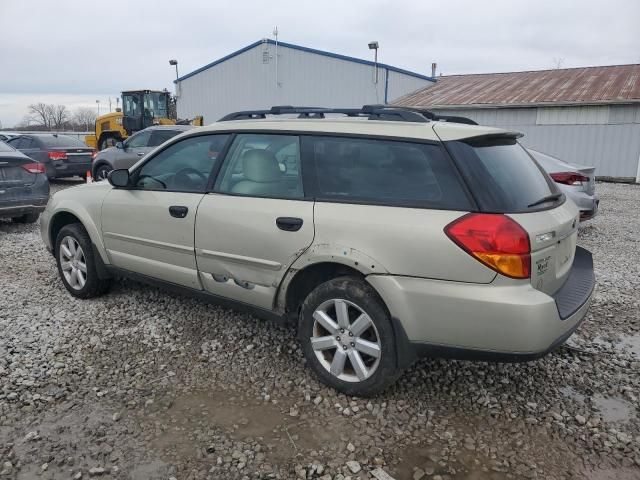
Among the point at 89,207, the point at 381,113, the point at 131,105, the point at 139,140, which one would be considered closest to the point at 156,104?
the point at 131,105

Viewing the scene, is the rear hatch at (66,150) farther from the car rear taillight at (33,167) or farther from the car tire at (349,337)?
the car tire at (349,337)

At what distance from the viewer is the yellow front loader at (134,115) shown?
20772mm

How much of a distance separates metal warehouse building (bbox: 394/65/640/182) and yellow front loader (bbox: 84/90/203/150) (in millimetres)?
10670

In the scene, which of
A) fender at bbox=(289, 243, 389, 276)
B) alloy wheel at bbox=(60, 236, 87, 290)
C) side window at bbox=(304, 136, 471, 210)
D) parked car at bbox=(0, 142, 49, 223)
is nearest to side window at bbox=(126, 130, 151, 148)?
parked car at bbox=(0, 142, 49, 223)

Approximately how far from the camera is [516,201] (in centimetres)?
278

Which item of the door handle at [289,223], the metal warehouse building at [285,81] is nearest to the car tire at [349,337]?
the door handle at [289,223]

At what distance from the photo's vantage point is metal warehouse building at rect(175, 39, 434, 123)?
2408 cm

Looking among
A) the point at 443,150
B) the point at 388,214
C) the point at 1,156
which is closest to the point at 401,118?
the point at 443,150

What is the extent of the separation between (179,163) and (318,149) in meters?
1.38

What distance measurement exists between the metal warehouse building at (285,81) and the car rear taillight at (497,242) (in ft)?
73.1

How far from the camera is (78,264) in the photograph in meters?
4.72

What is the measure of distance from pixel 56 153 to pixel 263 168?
12290 millimetres

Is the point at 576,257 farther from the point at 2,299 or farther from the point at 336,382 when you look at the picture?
the point at 2,299

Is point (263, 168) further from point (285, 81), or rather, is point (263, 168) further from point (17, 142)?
point (285, 81)
